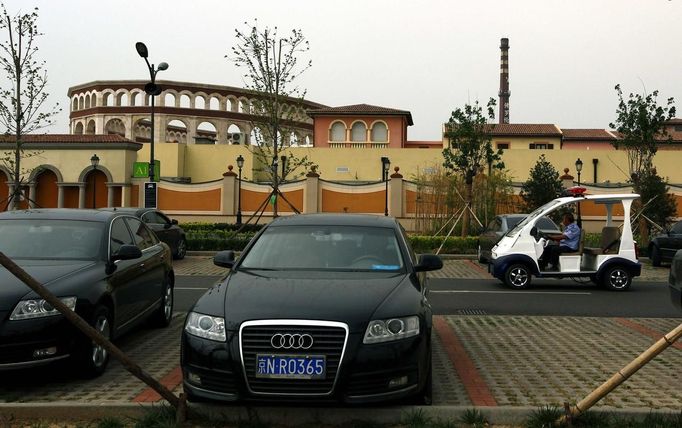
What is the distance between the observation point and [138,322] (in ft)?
25.1

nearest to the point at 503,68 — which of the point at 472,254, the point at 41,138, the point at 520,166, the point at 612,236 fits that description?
the point at 520,166

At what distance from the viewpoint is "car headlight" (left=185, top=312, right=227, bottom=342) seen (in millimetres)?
4793

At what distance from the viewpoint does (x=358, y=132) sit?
182ft

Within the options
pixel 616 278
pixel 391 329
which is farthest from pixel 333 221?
pixel 616 278

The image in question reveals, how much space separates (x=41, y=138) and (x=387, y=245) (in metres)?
38.1

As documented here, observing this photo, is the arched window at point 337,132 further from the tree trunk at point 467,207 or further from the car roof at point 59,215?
the car roof at point 59,215

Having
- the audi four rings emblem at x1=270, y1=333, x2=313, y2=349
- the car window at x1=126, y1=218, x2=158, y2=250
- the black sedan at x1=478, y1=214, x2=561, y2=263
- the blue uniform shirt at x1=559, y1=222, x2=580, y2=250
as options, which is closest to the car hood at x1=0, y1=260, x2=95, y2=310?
the car window at x1=126, y1=218, x2=158, y2=250

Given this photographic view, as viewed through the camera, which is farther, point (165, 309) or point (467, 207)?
point (467, 207)

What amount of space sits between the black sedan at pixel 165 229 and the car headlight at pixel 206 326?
1333 centimetres

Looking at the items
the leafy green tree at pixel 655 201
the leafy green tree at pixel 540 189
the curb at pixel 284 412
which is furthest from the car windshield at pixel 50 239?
the leafy green tree at pixel 540 189

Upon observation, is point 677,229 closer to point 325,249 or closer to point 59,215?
point 325,249

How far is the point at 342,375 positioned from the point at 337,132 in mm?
51383

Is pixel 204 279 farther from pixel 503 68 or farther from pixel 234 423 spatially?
pixel 503 68

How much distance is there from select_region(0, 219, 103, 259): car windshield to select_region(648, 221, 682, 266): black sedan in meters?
Answer: 16.3
